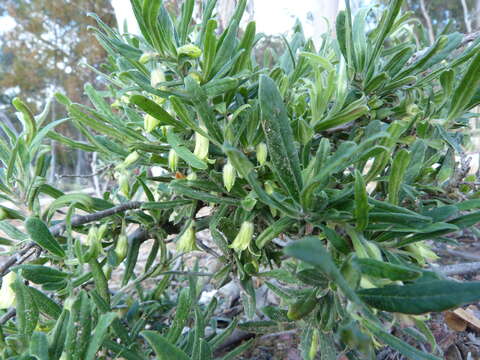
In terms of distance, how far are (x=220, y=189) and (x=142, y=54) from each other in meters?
0.23

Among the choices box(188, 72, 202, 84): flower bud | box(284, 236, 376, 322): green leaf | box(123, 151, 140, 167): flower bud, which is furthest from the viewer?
box(123, 151, 140, 167): flower bud

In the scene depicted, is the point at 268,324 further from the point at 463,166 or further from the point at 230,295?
the point at 230,295

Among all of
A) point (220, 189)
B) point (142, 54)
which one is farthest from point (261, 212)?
point (142, 54)

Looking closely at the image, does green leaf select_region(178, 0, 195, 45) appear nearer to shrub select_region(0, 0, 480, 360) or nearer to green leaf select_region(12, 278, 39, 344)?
shrub select_region(0, 0, 480, 360)

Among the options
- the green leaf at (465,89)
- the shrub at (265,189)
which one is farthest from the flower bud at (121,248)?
the green leaf at (465,89)

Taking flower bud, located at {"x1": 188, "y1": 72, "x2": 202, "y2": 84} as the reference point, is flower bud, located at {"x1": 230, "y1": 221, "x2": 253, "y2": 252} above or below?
below

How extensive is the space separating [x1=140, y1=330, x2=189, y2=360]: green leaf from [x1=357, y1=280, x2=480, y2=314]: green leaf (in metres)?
0.22

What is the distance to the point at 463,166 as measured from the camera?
21.2 inches

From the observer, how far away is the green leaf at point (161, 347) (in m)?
0.34

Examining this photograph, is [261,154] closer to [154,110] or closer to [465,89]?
[154,110]

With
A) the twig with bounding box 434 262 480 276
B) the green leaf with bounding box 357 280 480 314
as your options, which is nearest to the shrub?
the green leaf with bounding box 357 280 480 314

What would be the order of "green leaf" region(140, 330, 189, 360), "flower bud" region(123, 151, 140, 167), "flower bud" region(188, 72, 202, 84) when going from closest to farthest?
"green leaf" region(140, 330, 189, 360) → "flower bud" region(188, 72, 202, 84) → "flower bud" region(123, 151, 140, 167)

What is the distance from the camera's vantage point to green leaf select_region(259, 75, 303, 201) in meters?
0.35

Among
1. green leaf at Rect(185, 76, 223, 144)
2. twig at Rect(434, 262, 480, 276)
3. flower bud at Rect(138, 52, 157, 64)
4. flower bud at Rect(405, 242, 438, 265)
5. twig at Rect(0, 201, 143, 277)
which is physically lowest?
twig at Rect(434, 262, 480, 276)
